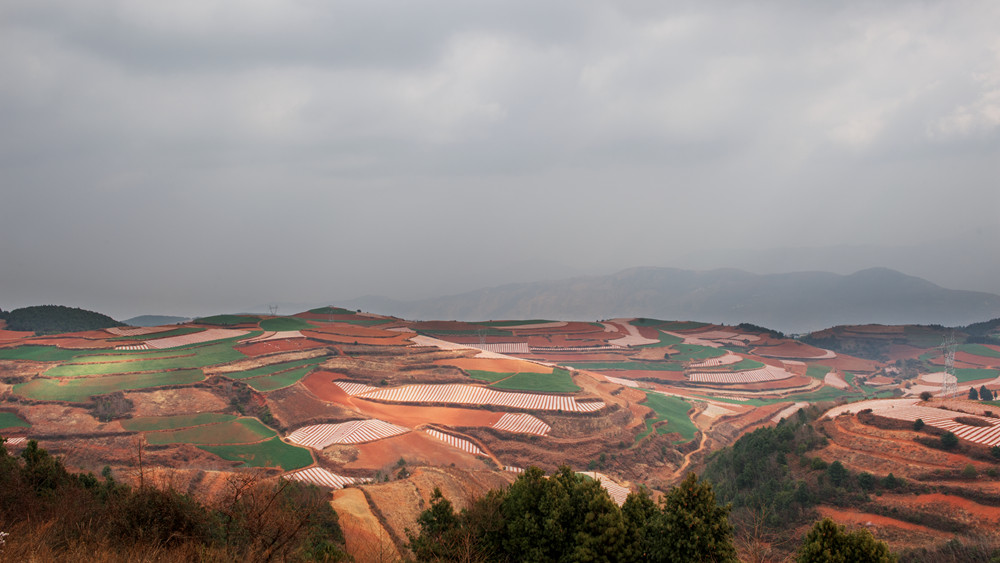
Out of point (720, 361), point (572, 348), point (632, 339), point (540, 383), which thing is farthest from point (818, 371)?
point (540, 383)

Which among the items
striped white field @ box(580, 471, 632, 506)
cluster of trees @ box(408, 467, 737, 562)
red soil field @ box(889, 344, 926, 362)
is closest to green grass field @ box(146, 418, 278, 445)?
striped white field @ box(580, 471, 632, 506)

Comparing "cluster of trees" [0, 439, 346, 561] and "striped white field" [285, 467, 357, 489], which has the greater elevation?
"cluster of trees" [0, 439, 346, 561]

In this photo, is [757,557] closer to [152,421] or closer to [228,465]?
[228,465]

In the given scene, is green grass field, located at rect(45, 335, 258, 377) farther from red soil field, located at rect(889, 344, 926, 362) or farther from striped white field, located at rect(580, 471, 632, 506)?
red soil field, located at rect(889, 344, 926, 362)

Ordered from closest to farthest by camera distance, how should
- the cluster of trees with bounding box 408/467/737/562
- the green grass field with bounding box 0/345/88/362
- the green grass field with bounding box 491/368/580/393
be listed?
the cluster of trees with bounding box 408/467/737/562 → the green grass field with bounding box 0/345/88/362 → the green grass field with bounding box 491/368/580/393

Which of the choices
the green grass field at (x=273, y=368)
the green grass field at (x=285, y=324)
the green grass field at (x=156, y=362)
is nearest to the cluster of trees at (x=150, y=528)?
the green grass field at (x=273, y=368)

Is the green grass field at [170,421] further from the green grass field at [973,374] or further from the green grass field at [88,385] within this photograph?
the green grass field at [973,374]

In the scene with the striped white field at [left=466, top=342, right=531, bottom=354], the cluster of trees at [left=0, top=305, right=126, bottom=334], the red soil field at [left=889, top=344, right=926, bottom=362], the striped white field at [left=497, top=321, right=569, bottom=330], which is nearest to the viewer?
the cluster of trees at [left=0, top=305, right=126, bottom=334]
